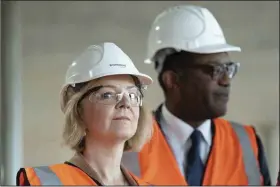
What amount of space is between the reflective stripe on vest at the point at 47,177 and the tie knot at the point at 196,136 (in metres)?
0.37

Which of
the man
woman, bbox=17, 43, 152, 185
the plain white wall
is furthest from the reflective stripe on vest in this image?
the man

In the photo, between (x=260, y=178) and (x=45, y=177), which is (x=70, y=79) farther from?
(x=260, y=178)

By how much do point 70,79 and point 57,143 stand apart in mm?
155

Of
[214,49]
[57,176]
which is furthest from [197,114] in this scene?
[57,176]

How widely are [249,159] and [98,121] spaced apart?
0.42m

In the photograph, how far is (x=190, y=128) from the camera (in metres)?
1.43

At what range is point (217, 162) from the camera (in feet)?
4.58

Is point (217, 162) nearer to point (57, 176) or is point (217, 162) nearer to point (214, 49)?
point (214, 49)

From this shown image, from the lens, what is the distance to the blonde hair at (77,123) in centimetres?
119

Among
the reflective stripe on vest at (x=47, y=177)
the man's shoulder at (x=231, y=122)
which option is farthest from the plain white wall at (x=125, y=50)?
the reflective stripe on vest at (x=47, y=177)

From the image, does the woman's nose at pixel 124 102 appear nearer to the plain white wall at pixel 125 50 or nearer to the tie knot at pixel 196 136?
the plain white wall at pixel 125 50

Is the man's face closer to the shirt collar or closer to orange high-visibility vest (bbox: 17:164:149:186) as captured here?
the shirt collar

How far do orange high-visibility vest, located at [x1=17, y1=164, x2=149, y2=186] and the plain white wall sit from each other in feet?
0.39

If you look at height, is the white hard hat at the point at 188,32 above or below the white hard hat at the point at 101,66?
above
